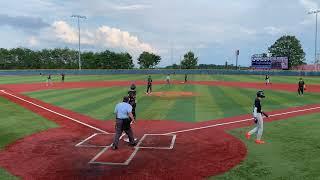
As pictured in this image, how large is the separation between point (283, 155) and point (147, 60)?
4758 inches

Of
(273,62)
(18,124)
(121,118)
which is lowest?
(18,124)

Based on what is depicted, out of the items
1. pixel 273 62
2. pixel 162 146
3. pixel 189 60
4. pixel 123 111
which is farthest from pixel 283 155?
pixel 189 60

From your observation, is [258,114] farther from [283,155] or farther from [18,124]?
[18,124]

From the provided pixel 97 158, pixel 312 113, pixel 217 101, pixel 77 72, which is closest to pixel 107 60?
pixel 77 72

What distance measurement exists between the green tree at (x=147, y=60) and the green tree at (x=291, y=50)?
41.3 meters

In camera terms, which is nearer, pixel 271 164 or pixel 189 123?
pixel 271 164

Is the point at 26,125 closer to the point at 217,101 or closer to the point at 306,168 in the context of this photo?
the point at 306,168

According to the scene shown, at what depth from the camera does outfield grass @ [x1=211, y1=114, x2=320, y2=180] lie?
10.9 metres

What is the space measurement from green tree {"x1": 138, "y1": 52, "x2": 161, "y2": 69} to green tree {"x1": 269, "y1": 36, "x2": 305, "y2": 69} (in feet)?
135

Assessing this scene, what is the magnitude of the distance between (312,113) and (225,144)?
10523 mm

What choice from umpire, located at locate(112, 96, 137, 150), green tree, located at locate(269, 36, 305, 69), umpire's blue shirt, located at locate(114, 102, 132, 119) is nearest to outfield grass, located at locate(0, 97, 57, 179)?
umpire, located at locate(112, 96, 137, 150)

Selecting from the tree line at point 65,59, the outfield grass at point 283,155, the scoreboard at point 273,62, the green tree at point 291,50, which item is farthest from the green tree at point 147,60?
the outfield grass at point 283,155

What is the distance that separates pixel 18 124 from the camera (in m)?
19.3

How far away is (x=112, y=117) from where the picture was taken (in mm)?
21531
